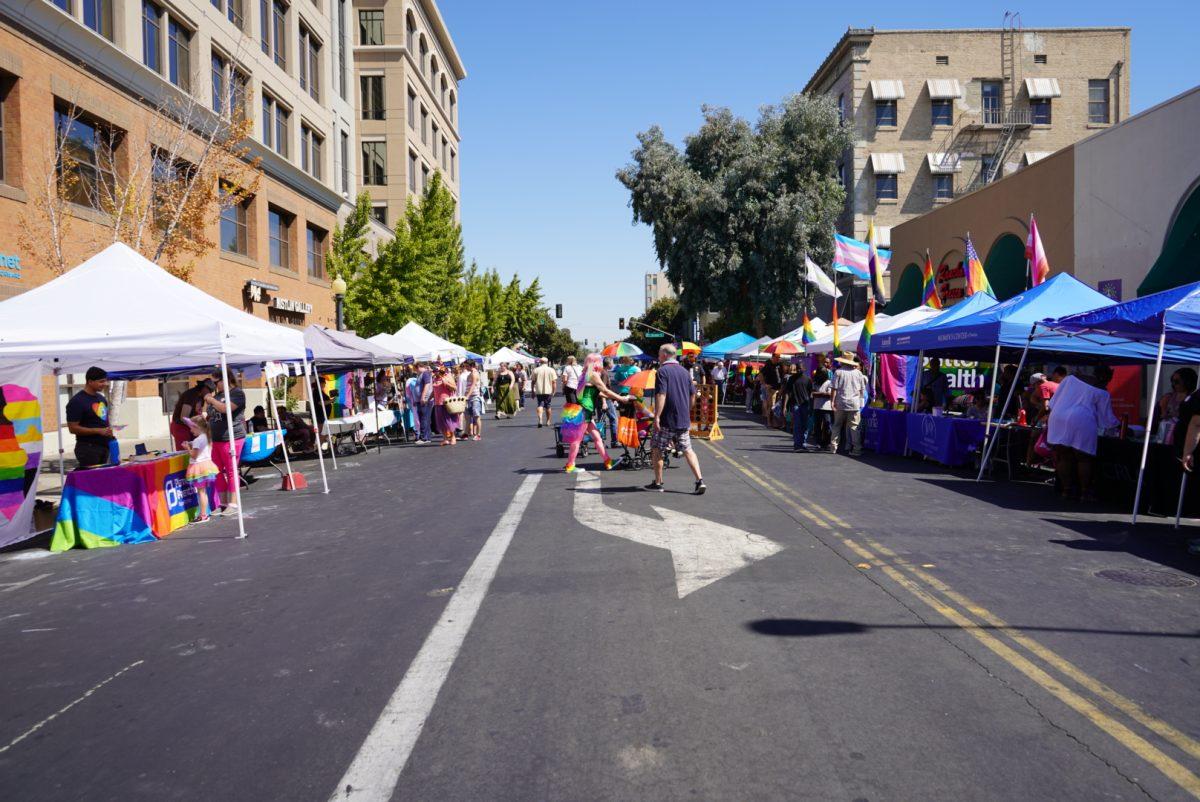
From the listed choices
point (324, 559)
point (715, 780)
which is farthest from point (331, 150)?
point (715, 780)

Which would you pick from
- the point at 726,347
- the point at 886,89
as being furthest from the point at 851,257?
the point at 886,89

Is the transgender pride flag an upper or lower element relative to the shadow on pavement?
upper

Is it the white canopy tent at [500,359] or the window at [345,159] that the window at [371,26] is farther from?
the white canopy tent at [500,359]

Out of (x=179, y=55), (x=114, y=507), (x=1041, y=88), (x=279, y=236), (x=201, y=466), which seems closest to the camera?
(x=114, y=507)

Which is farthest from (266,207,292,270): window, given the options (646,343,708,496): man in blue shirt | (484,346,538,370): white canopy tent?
(646,343,708,496): man in blue shirt

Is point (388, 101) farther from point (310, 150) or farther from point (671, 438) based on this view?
point (671, 438)

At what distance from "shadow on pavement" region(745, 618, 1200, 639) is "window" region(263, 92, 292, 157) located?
2759cm

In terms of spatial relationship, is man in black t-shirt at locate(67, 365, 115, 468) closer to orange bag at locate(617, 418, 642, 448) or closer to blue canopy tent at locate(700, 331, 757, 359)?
orange bag at locate(617, 418, 642, 448)

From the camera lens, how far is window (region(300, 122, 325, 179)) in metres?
32.2

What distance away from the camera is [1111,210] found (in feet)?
63.7

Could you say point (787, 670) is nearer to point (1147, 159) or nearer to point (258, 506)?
point (258, 506)

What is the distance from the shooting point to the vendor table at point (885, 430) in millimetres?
16516

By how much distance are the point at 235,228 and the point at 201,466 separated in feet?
63.4

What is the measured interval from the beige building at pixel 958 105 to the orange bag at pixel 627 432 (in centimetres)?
3262
